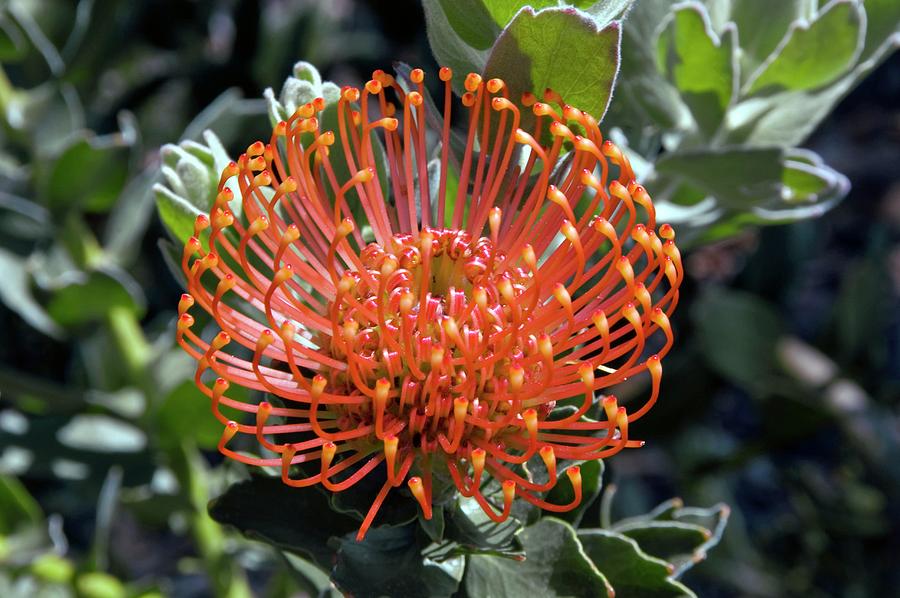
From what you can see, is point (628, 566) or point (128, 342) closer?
point (628, 566)

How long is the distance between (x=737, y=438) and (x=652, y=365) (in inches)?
78.5

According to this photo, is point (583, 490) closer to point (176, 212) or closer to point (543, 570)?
point (543, 570)

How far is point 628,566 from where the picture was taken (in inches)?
34.6

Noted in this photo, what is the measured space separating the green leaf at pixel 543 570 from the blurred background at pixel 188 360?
0.69 feet

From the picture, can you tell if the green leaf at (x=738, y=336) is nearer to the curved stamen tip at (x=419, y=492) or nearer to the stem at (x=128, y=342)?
the stem at (x=128, y=342)

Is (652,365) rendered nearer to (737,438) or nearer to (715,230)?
(715,230)

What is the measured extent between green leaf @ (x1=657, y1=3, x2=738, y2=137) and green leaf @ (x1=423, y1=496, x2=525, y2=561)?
0.45m

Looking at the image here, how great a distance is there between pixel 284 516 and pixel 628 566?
274mm

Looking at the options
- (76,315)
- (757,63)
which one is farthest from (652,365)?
(76,315)

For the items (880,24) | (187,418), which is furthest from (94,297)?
(880,24)

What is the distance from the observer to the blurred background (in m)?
1.51

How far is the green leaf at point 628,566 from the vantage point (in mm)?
859

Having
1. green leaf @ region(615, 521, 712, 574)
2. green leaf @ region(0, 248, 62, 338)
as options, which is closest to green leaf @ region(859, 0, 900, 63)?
green leaf @ region(615, 521, 712, 574)

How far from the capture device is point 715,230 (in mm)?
1220
